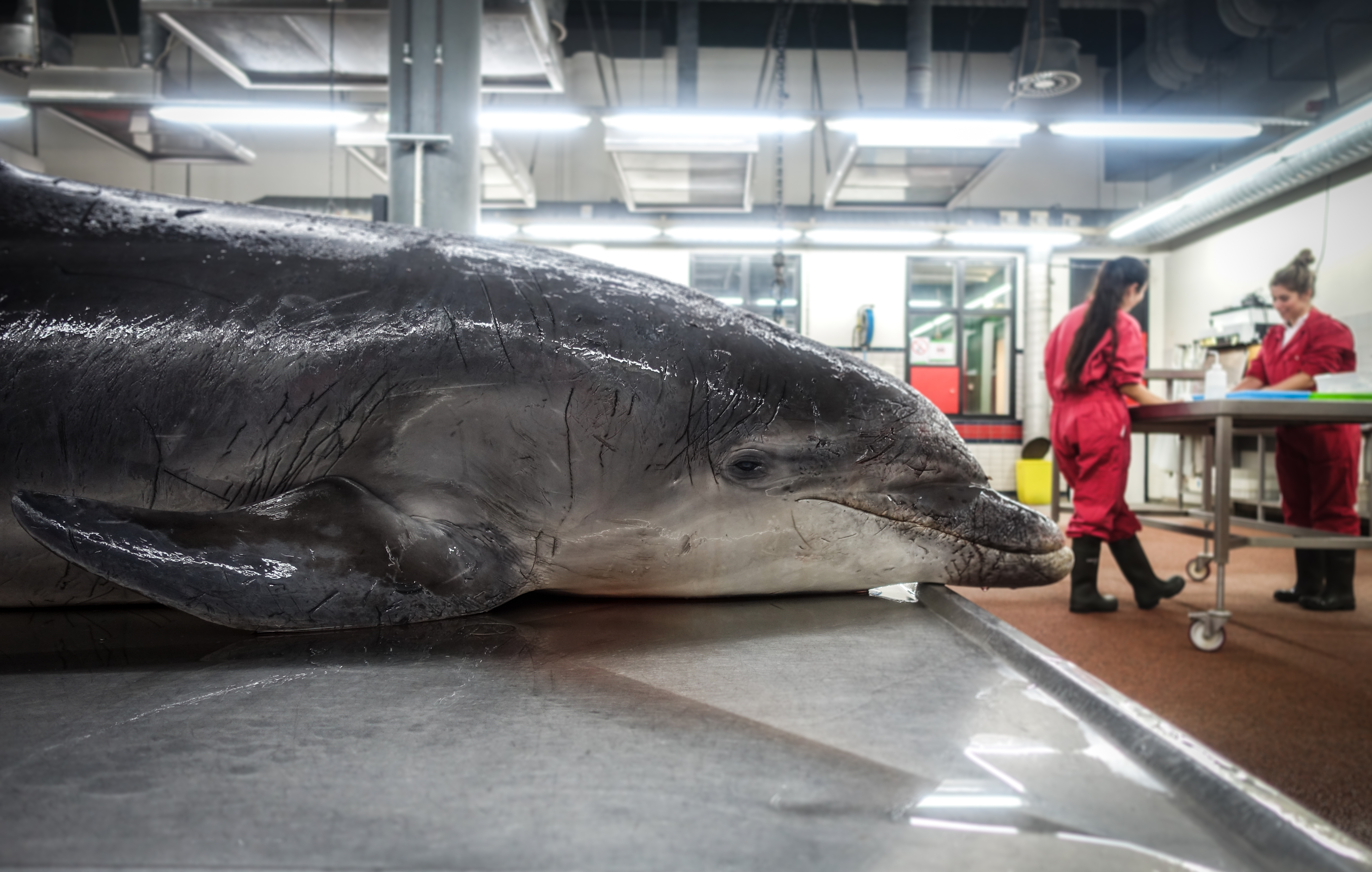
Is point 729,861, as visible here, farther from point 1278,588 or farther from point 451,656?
point 1278,588

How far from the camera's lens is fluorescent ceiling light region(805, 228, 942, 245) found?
13398 millimetres

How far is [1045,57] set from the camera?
11109 mm

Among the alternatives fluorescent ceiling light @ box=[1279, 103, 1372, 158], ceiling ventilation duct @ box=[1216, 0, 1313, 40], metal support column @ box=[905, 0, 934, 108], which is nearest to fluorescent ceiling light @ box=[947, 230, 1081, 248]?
metal support column @ box=[905, 0, 934, 108]

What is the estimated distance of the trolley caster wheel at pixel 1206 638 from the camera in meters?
4.50

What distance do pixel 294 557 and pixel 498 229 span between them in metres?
12.8

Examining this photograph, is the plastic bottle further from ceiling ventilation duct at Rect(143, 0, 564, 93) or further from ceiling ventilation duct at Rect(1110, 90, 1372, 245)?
ceiling ventilation duct at Rect(143, 0, 564, 93)

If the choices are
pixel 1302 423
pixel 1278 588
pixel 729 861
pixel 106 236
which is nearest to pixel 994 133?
pixel 1302 423

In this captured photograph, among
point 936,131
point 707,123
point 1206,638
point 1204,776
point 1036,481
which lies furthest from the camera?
point 1036,481

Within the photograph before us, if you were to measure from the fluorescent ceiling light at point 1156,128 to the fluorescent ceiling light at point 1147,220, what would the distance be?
2.57 metres

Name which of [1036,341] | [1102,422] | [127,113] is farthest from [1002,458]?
[127,113]

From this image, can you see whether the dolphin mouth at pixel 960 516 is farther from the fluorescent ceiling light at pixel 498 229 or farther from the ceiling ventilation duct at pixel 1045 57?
the fluorescent ceiling light at pixel 498 229

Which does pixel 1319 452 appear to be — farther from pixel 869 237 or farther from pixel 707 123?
pixel 869 237

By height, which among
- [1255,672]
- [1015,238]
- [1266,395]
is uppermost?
[1015,238]

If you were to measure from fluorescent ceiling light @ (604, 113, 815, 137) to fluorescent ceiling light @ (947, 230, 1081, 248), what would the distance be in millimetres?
6893
